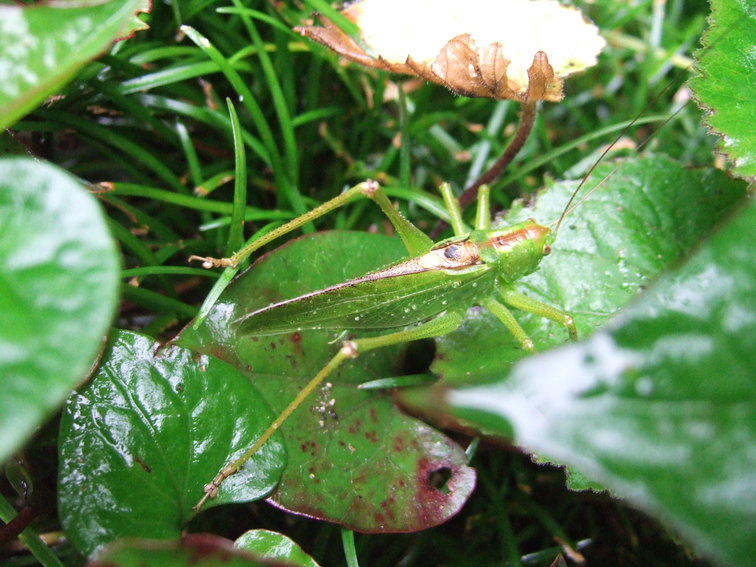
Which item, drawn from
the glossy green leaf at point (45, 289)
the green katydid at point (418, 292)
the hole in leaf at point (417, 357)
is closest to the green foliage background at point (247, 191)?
the glossy green leaf at point (45, 289)

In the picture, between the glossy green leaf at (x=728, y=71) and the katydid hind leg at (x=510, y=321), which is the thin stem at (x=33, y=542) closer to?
the katydid hind leg at (x=510, y=321)

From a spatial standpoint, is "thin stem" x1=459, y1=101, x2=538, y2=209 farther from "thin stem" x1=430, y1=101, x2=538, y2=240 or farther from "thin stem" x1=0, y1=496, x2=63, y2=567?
"thin stem" x1=0, y1=496, x2=63, y2=567

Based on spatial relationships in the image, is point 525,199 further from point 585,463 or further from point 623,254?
point 585,463

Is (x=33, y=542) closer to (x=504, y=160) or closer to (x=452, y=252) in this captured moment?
(x=452, y=252)

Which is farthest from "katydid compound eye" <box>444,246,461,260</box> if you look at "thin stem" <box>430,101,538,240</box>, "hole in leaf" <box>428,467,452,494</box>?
"hole in leaf" <box>428,467,452,494</box>

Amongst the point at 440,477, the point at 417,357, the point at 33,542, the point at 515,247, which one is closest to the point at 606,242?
the point at 515,247

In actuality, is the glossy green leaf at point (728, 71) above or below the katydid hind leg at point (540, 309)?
above
